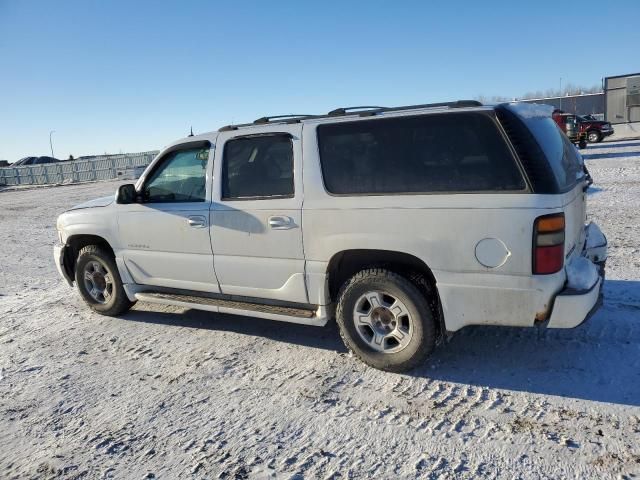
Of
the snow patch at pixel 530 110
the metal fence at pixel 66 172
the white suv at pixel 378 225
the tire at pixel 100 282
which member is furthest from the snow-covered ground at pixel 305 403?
the metal fence at pixel 66 172

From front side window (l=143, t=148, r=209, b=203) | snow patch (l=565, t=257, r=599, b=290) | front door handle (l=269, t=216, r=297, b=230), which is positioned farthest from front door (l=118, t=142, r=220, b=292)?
snow patch (l=565, t=257, r=599, b=290)

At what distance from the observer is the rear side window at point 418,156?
328cm

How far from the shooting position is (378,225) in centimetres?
361

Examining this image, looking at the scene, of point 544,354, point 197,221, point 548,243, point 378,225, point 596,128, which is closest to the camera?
point 548,243

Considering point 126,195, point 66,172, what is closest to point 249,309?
point 126,195

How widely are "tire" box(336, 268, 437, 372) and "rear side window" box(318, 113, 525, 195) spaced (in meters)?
0.70

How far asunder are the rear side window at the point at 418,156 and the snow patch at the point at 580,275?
718mm

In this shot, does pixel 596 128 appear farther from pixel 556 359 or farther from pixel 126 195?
pixel 126 195

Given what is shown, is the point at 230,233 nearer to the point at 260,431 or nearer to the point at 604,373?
the point at 260,431

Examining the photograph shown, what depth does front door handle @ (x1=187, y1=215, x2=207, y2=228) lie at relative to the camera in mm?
4434

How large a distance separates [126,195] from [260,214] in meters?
1.64

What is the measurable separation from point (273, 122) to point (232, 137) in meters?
0.40

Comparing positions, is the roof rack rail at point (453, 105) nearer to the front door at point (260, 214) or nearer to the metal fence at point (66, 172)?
the front door at point (260, 214)

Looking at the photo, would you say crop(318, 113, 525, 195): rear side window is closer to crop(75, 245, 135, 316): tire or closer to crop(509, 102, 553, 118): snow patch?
crop(509, 102, 553, 118): snow patch
